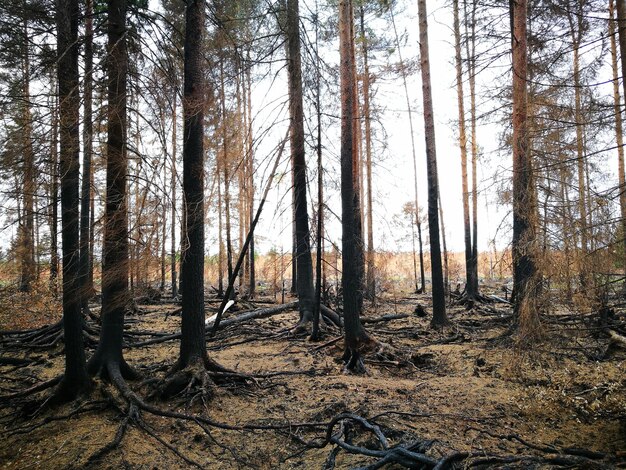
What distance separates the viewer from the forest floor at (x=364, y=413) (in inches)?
155

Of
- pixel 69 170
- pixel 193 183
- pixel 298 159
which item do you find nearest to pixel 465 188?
pixel 298 159

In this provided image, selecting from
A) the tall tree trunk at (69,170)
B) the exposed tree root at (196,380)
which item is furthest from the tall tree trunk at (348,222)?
the tall tree trunk at (69,170)

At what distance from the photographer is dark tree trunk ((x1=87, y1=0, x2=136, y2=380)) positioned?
522 cm

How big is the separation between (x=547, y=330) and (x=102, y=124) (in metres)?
6.09

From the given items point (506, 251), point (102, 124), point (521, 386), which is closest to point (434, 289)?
point (506, 251)

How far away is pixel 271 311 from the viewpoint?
1138cm

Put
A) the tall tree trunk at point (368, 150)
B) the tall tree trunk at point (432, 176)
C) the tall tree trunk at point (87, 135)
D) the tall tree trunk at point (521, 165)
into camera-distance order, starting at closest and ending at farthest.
Answer: the tall tree trunk at point (87, 135)
the tall tree trunk at point (521, 165)
the tall tree trunk at point (432, 176)
the tall tree trunk at point (368, 150)

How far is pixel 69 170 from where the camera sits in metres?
4.68

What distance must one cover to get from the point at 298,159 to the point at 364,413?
532 cm

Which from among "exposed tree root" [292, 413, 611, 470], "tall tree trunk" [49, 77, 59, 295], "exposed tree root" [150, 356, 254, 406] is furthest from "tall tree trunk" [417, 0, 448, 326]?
"tall tree trunk" [49, 77, 59, 295]

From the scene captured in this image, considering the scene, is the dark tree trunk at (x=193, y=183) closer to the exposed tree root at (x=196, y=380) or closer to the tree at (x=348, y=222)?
the exposed tree root at (x=196, y=380)

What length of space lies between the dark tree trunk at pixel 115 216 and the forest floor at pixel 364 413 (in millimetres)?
531

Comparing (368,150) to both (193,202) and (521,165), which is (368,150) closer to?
(521,165)

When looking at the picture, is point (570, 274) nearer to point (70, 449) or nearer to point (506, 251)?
point (506, 251)
